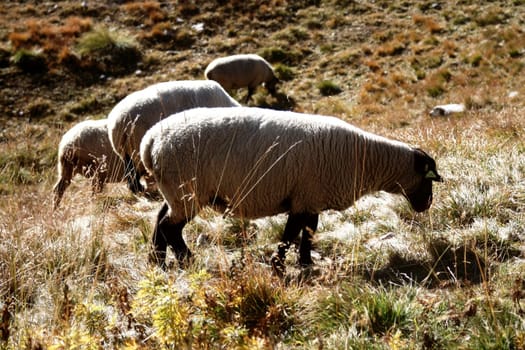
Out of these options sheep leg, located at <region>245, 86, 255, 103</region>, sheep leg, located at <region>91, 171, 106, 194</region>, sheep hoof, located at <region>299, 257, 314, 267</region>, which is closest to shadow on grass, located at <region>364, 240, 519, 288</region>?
sheep hoof, located at <region>299, 257, 314, 267</region>

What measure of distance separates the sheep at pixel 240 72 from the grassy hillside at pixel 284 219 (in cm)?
72

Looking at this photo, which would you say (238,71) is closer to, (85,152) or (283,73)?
(283,73)

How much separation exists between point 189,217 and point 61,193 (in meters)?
4.45

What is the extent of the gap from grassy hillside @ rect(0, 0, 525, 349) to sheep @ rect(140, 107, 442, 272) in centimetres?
37

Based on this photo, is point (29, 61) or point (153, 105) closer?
point (153, 105)

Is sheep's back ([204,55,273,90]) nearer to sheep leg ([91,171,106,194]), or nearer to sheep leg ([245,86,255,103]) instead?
sheep leg ([245,86,255,103])

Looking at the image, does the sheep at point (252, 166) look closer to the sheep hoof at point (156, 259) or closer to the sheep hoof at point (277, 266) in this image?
the sheep hoof at point (156, 259)

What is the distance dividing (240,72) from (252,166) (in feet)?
37.6

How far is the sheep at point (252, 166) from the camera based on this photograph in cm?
427

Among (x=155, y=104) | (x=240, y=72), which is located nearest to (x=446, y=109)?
(x=240, y=72)

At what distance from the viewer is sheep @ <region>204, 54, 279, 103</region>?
15.0 metres

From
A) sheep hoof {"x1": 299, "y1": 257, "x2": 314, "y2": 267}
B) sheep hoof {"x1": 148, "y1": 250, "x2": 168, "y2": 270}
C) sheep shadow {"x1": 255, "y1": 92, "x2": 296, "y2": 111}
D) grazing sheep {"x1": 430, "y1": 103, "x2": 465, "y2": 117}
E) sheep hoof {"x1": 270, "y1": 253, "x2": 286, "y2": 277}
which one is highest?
sheep hoof {"x1": 270, "y1": 253, "x2": 286, "y2": 277}

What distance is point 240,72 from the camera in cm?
1527

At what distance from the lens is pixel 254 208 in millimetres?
4438
